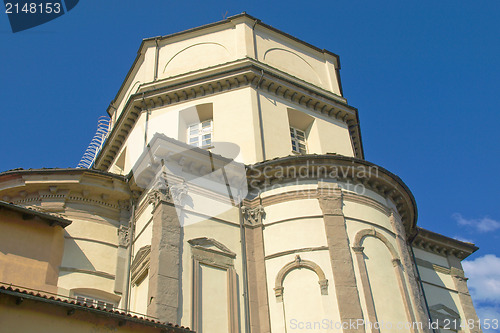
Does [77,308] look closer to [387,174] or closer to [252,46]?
[387,174]

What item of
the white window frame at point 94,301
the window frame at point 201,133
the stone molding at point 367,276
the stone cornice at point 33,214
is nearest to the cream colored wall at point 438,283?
the stone molding at point 367,276

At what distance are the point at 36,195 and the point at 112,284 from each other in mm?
4139

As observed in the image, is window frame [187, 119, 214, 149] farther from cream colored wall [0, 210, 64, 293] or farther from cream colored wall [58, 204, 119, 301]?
cream colored wall [0, 210, 64, 293]

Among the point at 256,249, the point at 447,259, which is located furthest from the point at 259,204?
the point at 447,259

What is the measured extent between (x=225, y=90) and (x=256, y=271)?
836cm

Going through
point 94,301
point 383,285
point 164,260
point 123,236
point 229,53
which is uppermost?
point 229,53

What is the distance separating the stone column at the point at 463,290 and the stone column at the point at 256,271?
10.8 m

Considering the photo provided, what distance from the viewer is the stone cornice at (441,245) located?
22281 mm

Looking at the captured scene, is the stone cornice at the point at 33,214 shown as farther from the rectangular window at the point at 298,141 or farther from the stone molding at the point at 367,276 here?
the rectangular window at the point at 298,141

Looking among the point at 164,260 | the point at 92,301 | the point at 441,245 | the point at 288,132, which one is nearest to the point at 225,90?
the point at 288,132

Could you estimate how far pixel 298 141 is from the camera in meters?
21.2

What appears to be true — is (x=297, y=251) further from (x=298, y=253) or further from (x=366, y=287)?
(x=366, y=287)

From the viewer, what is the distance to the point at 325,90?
23.6m

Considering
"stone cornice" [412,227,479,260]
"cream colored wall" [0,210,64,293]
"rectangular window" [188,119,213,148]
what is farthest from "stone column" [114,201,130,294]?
"stone cornice" [412,227,479,260]
